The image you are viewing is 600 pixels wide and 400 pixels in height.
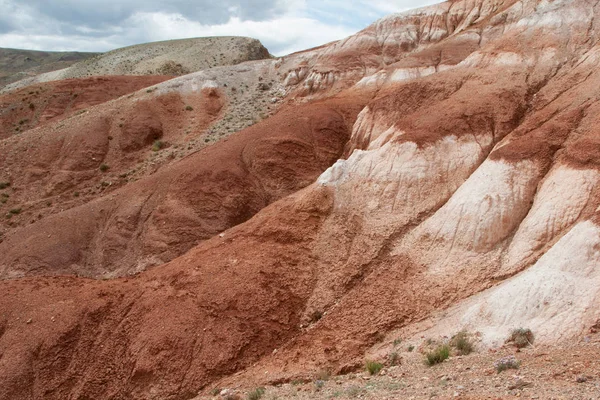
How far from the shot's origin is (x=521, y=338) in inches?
474

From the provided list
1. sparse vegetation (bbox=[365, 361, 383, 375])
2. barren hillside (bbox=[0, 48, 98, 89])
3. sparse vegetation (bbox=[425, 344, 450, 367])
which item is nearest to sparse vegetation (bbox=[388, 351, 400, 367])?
sparse vegetation (bbox=[365, 361, 383, 375])

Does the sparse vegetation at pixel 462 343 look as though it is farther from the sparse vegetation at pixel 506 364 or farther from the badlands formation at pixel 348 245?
the sparse vegetation at pixel 506 364

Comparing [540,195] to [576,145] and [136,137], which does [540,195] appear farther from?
[136,137]

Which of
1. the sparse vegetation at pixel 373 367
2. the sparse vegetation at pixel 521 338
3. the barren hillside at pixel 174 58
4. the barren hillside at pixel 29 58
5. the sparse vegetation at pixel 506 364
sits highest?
the barren hillside at pixel 29 58

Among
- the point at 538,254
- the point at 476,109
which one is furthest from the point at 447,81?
the point at 538,254

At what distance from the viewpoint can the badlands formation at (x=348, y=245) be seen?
45.8 feet

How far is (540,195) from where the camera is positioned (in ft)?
51.4

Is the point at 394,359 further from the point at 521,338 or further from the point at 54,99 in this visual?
the point at 54,99

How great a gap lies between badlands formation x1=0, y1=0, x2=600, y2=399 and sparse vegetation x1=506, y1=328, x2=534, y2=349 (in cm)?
18

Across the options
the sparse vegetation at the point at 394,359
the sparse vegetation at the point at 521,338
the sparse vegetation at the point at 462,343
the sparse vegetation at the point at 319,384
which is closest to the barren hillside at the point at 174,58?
the sparse vegetation at the point at 394,359

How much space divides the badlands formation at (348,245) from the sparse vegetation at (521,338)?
7.2 inches

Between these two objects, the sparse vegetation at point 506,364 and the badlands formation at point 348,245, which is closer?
the sparse vegetation at point 506,364

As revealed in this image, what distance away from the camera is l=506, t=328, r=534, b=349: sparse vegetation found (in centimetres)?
1198

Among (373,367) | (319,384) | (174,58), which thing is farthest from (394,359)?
(174,58)
